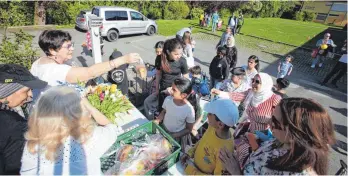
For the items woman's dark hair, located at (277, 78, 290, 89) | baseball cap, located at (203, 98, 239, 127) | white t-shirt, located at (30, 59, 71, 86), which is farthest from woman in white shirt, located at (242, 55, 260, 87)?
white t-shirt, located at (30, 59, 71, 86)

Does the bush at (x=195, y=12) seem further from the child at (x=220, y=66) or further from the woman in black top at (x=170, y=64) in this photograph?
the woman in black top at (x=170, y=64)

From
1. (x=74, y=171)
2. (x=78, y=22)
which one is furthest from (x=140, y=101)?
(x=78, y=22)

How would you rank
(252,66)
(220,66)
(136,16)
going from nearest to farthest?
(252,66) → (220,66) → (136,16)

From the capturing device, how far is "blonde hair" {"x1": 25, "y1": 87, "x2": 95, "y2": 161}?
4.74 ft

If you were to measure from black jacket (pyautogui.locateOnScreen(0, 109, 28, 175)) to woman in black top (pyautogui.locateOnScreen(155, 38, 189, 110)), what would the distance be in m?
2.33

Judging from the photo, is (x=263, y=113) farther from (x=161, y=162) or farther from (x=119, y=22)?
(x=119, y=22)

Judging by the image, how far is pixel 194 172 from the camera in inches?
83.8

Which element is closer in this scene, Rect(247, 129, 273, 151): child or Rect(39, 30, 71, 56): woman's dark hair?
Rect(247, 129, 273, 151): child

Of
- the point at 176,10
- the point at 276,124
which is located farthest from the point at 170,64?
the point at 176,10

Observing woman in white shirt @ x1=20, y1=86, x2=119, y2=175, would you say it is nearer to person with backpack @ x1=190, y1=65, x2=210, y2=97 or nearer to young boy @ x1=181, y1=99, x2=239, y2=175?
young boy @ x1=181, y1=99, x2=239, y2=175

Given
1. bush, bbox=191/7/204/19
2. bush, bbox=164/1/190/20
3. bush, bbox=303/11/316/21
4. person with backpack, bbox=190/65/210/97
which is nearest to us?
person with backpack, bbox=190/65/210/97

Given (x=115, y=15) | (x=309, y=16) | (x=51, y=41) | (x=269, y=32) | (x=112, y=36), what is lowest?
(x=112, y=36)

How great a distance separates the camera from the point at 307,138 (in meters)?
1.49

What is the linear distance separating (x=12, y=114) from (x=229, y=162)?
6.27ft
